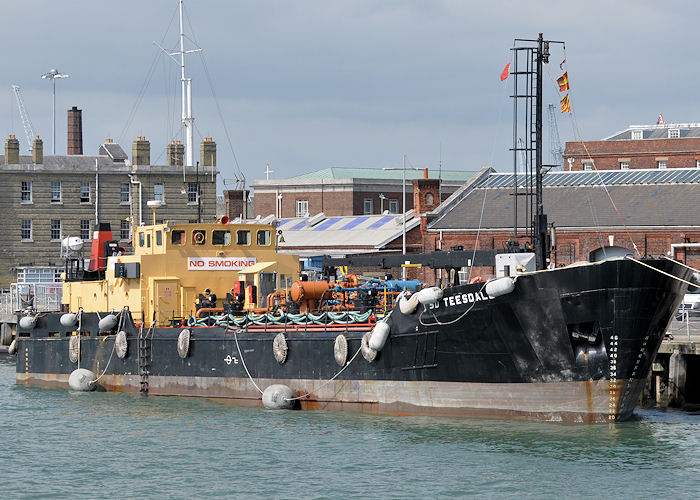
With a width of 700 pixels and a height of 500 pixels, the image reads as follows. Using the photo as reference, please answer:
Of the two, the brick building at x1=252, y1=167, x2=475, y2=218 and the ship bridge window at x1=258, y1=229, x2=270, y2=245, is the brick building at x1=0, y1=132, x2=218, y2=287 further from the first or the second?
the ship bridge window at x1=258, y1=229, x2=270, y2=245

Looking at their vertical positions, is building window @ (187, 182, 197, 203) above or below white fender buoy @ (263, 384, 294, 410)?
above

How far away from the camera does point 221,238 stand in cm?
3647

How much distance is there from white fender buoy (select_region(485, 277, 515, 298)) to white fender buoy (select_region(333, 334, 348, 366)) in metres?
4.72

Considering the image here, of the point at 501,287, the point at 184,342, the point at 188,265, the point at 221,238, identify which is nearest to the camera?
the point at 501,287

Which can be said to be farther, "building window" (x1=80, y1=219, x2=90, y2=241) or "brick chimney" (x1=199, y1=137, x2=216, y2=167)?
"building window" (x1=80, y1=219, x2=90, y2=241)

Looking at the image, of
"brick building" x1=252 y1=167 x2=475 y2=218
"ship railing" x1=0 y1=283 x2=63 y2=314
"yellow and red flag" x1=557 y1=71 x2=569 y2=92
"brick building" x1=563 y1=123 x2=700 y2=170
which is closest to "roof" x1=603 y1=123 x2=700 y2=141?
"brick building" x1=563 y1=123 x2=700 y2=170

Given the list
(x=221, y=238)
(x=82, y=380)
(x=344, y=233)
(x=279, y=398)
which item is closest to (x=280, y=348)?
(x=279, y=398)

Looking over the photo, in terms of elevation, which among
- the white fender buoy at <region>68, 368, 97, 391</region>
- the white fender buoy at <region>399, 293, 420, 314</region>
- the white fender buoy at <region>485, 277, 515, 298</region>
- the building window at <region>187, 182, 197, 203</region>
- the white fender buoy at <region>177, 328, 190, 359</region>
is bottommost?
the white fender buoy at <region>68, 368, 97, 391</region>

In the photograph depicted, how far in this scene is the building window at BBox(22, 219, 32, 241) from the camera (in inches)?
2773

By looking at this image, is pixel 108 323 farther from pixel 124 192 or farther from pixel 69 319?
pixel 124 192

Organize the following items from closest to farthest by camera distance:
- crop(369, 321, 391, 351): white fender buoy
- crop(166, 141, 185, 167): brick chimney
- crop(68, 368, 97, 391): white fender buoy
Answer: crop(369, 321, 391, 351): white fender buoy → crop(68, 368, 97, 391): white fender buoy → crop(166, 141, 185, 167): brick chimney

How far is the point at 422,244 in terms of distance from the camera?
61594mm

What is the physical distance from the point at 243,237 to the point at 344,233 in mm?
34200

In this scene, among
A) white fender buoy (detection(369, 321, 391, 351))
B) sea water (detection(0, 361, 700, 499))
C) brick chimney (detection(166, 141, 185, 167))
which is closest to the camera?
sea water (detection(0, 361, 700, 499))
